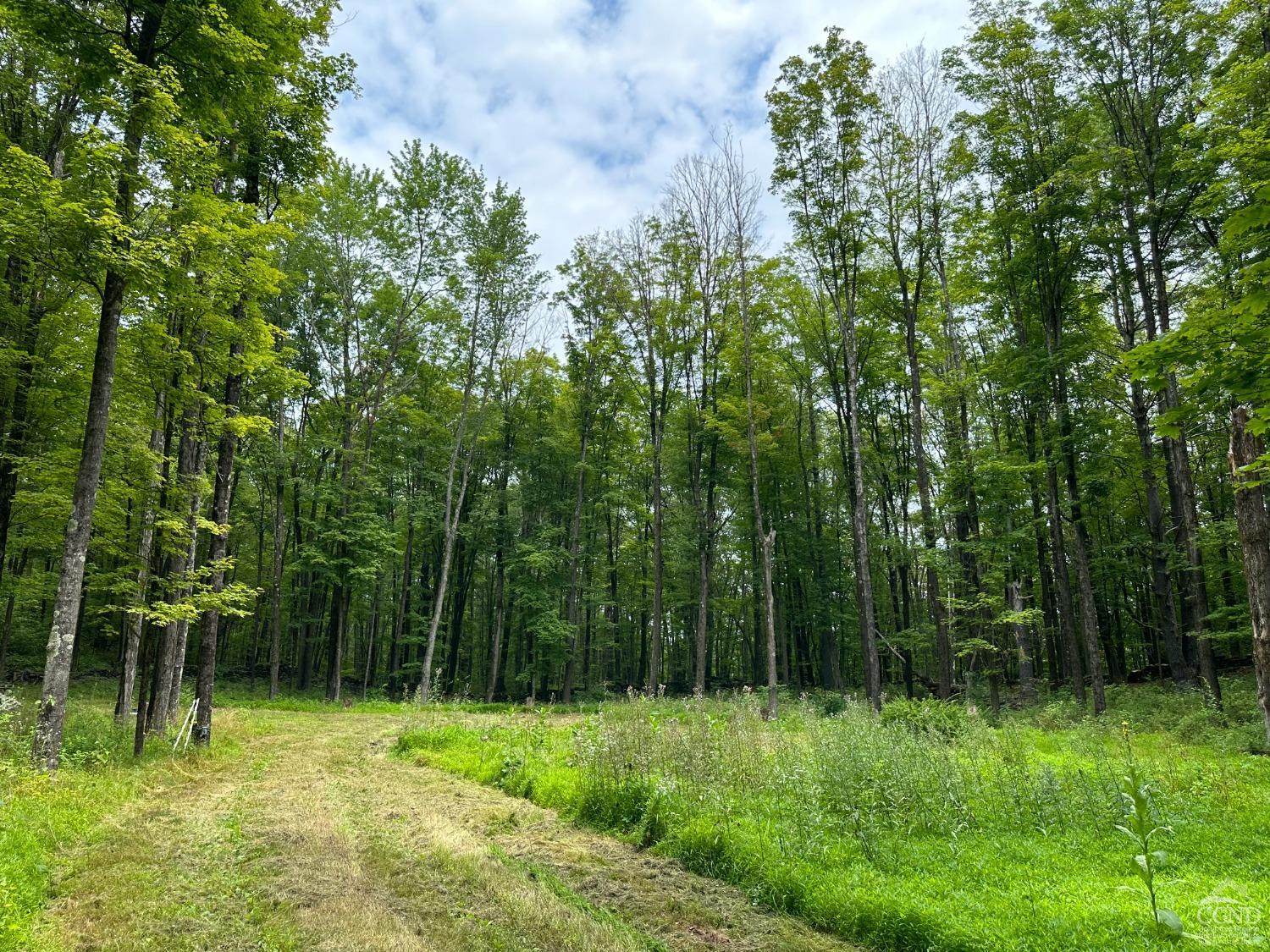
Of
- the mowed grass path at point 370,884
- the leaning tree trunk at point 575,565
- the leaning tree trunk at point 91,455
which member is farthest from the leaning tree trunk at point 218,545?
the leaning tree trunk at point 575,565

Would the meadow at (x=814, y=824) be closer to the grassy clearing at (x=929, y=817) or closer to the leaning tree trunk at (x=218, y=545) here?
the grassy clearing at (x=929, y=817)

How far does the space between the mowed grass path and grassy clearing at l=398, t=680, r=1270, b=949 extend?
0.41m

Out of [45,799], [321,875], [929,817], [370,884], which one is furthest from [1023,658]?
[45,799]

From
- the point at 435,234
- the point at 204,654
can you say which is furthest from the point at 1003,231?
the point at 204,654

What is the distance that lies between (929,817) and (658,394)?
2064 cm

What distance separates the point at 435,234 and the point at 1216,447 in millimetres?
29310

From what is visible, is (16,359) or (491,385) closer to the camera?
(16,359)

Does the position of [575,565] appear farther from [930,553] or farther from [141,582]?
[141,582]

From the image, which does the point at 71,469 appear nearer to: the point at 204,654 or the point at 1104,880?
the point at 204,654

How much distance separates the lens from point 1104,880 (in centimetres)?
439

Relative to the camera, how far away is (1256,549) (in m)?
7.25

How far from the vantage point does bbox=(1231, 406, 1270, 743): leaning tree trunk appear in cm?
705

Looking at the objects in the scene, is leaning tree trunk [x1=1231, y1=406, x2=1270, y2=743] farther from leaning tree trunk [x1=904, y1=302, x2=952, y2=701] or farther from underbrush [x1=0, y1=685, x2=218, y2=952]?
underbrush [x1=0, y1=685, x2=218, y2=952]

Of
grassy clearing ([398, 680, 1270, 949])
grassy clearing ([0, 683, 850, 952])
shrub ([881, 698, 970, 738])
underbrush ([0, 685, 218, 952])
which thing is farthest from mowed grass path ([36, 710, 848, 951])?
shrub ([881, 698, 970, 738])
